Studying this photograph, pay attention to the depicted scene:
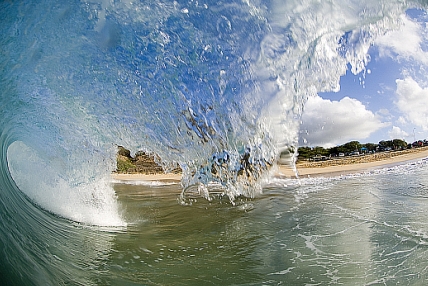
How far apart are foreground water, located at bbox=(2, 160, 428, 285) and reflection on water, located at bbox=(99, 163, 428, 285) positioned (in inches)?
0.5

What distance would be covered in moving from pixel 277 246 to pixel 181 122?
2741mm

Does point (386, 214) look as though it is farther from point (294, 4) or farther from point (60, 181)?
point (60, 181)

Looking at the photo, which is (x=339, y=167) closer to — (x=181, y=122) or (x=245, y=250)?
(x=181, y=122)

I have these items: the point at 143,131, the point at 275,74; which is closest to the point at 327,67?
the point at 275,74

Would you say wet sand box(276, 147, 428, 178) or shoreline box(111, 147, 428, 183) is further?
shoreline box(111, 147, 428, 183)

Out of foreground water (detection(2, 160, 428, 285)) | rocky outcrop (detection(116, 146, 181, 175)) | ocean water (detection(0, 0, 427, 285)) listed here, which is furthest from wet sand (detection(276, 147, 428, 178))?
ocean water (detection(0, 0, 427, 285))

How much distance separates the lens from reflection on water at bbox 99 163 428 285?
11.7 feet

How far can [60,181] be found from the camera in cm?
743

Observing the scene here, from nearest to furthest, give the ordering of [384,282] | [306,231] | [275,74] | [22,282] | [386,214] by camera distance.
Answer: [22,282] < [384,282] < [275,74] < [306,231] < [386,214]

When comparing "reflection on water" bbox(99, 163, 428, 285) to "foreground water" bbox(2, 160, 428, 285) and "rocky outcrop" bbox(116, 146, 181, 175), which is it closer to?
"foreground water" bbox(2, 160, 428, 285)

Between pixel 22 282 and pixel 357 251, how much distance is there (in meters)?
4.10

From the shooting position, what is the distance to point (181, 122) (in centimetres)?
586

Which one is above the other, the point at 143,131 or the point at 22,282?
the point at 143,131

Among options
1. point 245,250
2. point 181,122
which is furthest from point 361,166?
point 245,250
